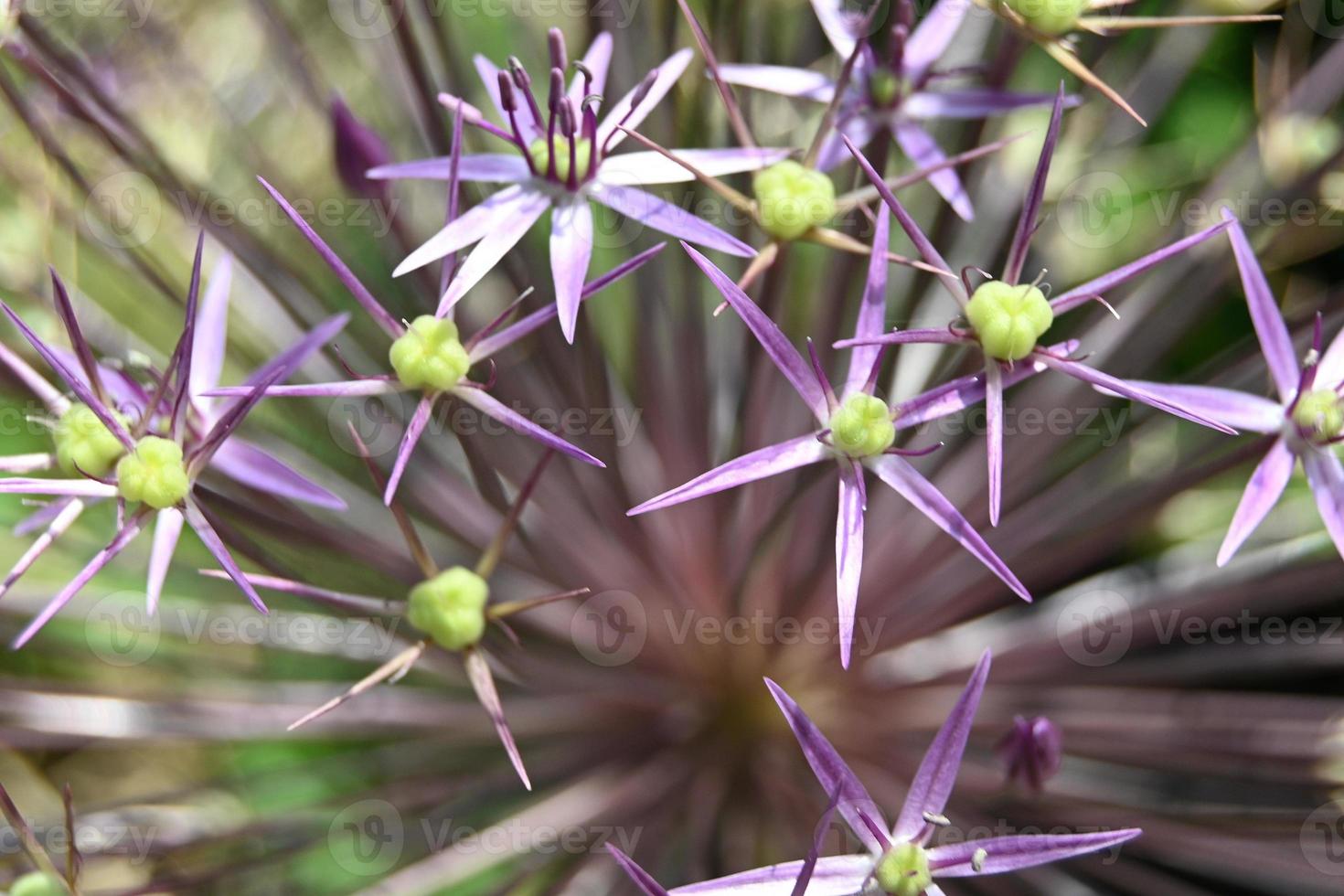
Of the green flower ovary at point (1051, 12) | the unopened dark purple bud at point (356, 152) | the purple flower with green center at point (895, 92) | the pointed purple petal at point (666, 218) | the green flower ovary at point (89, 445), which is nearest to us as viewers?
the pointed purple petal at point (666, 218)

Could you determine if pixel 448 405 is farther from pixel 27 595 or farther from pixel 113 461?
pixel 27 595

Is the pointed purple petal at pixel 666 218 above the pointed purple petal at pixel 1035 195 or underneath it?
above

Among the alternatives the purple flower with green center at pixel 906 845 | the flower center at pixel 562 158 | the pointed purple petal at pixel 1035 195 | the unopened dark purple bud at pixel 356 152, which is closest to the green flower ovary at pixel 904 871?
the purple flower with green center at pixel 906 845

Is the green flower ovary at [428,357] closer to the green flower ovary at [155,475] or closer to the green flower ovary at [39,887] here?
the green flower ovary at [155,475]

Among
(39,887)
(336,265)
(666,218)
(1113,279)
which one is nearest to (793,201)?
(666,218)

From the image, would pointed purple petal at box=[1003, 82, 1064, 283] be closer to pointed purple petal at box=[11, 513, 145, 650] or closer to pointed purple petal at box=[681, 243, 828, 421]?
pointed purple petal at box=[681, 243, 828, 421]

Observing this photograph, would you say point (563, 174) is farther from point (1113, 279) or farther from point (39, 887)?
point (39, 887)

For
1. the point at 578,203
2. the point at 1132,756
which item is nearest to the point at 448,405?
the point at 578,203
